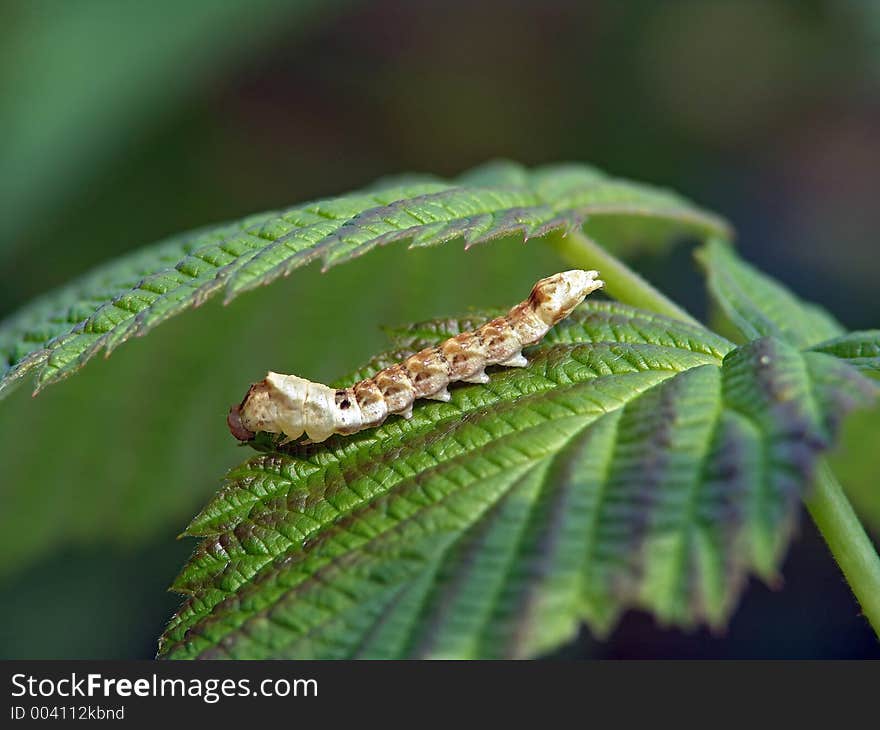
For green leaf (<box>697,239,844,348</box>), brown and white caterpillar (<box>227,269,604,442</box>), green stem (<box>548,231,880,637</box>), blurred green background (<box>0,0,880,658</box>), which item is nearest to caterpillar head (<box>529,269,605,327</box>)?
brown and white caterpillar (<box>227,269,604,442</box>)

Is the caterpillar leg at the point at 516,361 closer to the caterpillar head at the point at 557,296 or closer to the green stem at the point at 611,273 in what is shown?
the caterpillar head at the point at 557,296

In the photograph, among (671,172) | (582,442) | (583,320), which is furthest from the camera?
(671,172)

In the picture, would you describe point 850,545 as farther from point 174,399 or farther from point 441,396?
point 174,399

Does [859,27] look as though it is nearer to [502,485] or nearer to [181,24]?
[181,24]

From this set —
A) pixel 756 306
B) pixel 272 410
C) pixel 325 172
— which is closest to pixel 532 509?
pixel 272 410

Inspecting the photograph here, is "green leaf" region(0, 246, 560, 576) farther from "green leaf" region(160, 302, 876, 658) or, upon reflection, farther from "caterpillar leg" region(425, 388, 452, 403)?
"green leaf" region(160, 302, 876, 658)

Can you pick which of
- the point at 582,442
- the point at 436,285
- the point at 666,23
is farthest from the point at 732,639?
the point at 666,23
